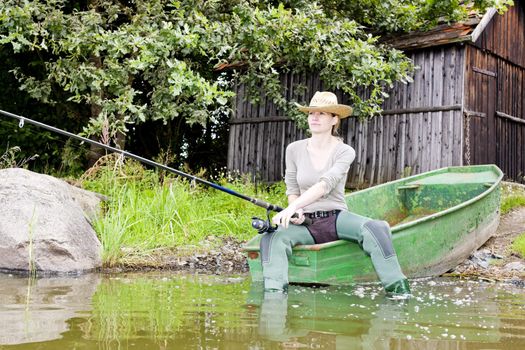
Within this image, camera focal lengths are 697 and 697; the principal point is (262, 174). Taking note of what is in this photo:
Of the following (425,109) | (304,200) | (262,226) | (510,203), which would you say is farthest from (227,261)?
(425,109)

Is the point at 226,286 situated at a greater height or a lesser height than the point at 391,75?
lesser

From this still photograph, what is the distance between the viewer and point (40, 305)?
4.69 meters

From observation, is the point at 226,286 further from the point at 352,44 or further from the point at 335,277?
the point at 352,44

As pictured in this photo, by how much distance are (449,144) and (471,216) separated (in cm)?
427

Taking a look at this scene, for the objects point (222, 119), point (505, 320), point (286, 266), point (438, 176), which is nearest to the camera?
point (505, 320)

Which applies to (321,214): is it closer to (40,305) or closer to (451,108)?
(40,305)

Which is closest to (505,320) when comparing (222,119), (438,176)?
(438,176)

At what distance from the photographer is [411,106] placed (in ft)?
42.6

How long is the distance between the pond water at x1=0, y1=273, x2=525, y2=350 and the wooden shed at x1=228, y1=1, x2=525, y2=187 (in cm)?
616

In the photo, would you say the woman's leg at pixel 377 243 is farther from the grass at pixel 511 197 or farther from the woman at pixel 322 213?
the grass at pixel 511 197

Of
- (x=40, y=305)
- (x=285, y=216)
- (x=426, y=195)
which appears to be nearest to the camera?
(x=40, y=305)

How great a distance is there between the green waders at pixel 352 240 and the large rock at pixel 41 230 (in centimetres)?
238

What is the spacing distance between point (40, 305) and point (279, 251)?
84.5 inches

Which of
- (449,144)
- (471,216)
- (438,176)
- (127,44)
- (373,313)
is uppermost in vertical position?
(127,44)
